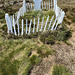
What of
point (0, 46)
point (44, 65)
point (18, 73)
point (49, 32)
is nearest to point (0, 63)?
point (18, 73)

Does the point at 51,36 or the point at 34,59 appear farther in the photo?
the point at 51,36

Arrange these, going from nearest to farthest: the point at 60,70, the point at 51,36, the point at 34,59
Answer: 1. the point at 60,70
2. the point at 34,59
3. the point at 51,36

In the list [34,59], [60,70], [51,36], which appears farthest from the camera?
[51,36]

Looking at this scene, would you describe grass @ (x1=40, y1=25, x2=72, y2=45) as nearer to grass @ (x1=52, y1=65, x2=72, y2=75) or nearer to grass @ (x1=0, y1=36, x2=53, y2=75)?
grass @ (x1=0, y1=36, x2=53, y2=75)

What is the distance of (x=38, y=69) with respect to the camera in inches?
114

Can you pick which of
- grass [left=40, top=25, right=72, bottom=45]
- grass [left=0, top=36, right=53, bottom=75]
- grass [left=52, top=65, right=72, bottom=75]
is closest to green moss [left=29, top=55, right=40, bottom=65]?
grass [left=0, top=36, right=53, bottom=75]

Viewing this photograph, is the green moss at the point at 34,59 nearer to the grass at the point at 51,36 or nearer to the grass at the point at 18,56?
the grass at the point at 18,56

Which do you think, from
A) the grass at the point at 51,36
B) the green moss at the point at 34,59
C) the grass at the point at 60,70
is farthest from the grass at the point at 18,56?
the grass at the point at 60,70

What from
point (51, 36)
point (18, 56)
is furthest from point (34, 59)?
point (51, 36)

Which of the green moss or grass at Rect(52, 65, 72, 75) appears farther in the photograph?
the green moss

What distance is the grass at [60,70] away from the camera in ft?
9.04

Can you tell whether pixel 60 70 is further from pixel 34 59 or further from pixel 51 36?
pixel 51 36

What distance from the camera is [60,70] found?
9.29 feet

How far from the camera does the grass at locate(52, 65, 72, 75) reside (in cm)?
275
